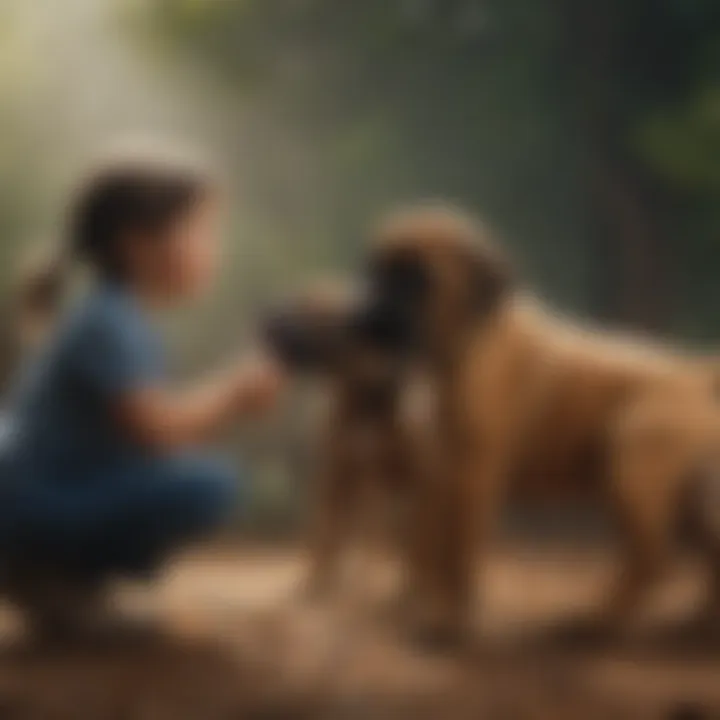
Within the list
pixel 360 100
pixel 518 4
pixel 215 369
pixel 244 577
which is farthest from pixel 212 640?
pixel 518 4

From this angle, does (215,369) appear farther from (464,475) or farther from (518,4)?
(518,4)

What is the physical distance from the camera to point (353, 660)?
1054 millimetres

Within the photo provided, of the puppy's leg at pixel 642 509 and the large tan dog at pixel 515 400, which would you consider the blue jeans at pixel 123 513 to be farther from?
the puppy's leg at pixel 642 509

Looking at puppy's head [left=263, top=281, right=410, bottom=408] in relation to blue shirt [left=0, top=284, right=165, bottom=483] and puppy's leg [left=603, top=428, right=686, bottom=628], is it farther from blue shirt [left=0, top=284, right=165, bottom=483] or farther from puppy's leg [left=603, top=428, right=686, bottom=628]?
Result: puppy's leg [left=603, top=428, right=686, bottom=628]

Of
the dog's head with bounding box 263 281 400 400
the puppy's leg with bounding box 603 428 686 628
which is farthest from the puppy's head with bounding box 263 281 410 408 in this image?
the puppy's leg with bounding box 603 428 686 628

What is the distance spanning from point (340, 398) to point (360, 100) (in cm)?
25

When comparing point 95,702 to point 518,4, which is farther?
point 518,4

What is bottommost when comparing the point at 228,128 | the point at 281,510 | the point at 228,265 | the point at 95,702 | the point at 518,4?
the point at 95,702

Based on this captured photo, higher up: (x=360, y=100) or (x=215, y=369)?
(x=360, y=100)

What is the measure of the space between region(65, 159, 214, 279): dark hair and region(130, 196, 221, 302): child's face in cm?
1

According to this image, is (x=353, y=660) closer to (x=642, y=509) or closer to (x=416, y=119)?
(x=642, y=509)

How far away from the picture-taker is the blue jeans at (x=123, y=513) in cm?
106

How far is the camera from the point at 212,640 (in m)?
1.07

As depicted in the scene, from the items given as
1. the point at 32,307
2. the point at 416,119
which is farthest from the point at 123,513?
the point at 416,119
